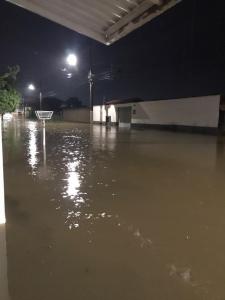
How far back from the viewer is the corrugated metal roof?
4.23 metres

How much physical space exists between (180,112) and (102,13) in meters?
14.8

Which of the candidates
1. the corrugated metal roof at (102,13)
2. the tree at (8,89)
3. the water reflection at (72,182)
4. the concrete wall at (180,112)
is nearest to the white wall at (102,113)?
the concrete wall at (180,112)

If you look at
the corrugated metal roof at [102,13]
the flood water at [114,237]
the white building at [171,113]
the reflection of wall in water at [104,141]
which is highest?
the corrugated metal roof at [102,13]

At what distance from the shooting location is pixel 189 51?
64.9 feet

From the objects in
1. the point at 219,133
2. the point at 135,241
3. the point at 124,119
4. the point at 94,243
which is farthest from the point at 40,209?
the point at 124,119

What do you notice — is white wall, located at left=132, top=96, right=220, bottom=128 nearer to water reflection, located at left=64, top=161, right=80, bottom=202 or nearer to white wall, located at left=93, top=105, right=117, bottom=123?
white wall, located at left=93, top=105, right=117, bottom=123

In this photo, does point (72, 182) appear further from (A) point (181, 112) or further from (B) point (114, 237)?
(A) point (181, 112)

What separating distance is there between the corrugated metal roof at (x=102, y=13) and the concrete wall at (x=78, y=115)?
2629cm

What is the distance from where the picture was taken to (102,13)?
16.0 feet

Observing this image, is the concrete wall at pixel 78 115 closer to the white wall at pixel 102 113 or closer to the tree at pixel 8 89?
the white wall at pixel 102 113

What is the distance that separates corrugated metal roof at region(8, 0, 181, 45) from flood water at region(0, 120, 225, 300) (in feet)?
9.68

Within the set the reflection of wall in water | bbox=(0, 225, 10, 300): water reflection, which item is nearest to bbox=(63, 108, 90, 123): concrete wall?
the reflection of wall in water

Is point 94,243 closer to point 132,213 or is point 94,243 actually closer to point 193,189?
point 132,213

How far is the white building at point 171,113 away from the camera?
16.0m
